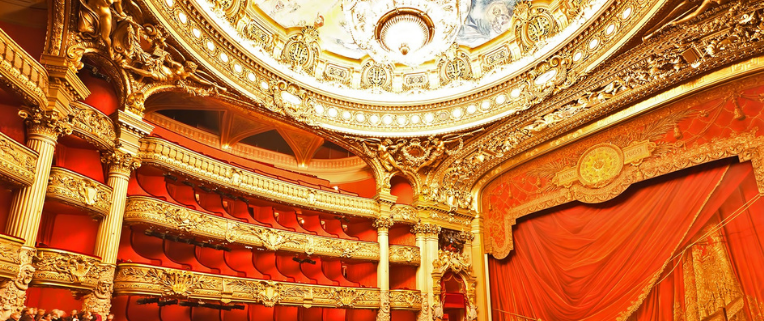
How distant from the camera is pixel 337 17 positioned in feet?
33.4

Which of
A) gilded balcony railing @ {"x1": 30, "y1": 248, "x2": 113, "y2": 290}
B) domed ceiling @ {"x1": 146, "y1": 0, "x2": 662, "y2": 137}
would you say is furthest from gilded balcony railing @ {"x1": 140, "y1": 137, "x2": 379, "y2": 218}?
gilded balcony railing @ {"x1": 30, "y1": 248, "x2": 113, "y2": 290}

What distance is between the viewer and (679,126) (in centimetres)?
789

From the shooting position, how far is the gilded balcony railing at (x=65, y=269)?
5.35 m

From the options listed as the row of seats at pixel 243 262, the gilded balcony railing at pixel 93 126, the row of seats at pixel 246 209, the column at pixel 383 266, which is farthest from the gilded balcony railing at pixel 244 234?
the gilded balcony railing at pixel 93 126

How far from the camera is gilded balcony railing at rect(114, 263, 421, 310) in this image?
21.9 feet

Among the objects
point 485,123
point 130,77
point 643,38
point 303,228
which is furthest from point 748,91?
point 130,77

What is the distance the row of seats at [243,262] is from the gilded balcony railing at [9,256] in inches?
83.0

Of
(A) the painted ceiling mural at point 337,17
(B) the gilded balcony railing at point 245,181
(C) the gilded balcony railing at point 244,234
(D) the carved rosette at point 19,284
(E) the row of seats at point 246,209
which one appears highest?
(A) the painted ceiling mural at point 337,17

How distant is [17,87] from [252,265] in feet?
17.6

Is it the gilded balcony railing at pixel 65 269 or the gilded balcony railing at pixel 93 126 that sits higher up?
the gilded balcony railing at pixel 93 126

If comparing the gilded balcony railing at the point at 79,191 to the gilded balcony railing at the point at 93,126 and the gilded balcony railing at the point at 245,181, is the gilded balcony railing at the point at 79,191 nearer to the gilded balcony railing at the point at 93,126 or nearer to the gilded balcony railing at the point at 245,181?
the gilded balcony railing at the point at 93,126

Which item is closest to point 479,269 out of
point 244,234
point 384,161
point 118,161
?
point 384,161

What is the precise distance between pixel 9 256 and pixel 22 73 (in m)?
2.00

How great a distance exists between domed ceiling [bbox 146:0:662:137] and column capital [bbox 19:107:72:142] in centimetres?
223
